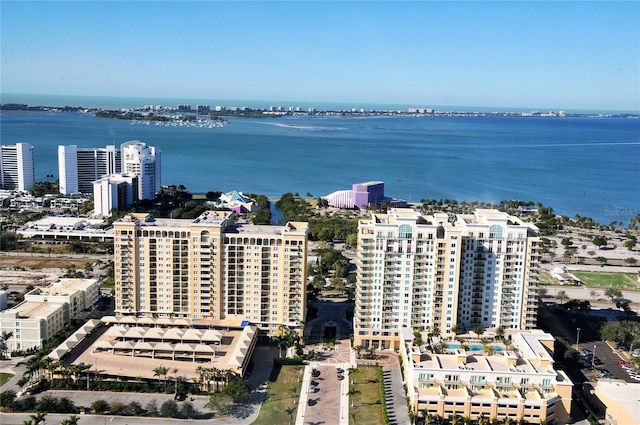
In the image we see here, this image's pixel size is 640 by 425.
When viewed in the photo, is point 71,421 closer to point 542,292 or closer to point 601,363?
point 601,363

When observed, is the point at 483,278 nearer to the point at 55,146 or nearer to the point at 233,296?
the point at 233,296

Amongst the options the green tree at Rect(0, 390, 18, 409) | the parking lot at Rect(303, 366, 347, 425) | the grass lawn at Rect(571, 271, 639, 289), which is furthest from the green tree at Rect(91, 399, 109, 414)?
the grass lawn at Rect(571, 271, 639, 289)

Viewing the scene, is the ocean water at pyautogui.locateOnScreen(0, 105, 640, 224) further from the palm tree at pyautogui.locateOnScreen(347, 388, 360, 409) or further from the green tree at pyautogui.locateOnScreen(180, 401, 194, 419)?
the green tree at pyautogui.locateOnScreen(180, 401, 194, 419)

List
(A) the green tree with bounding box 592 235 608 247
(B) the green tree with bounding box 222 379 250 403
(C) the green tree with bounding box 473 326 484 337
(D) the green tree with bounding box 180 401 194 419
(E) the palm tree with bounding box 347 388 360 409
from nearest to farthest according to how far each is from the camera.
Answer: (D) the green tree with bounding box 180 401 194 419, (B) the green tree with bounding box 222 379 250 403, (E) the palm tree with bounding box 347 388 360 409, (C) the green tree with bounding box 473 326 484 337, (A) the green tree with bounding box 592 235 608 247

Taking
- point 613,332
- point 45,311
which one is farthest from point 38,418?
point 613,332

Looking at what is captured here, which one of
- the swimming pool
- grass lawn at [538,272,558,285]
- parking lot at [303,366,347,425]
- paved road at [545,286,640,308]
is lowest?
parking lot at [303,366,347,425]

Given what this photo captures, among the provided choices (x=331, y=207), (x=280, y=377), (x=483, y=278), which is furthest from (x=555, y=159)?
(x=280, y=377)
